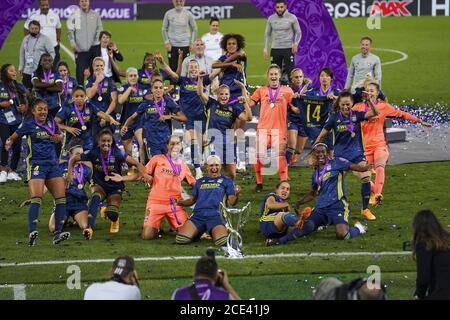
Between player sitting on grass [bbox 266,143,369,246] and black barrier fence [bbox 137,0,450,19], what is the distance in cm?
3027

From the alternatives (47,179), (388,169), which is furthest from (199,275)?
(388,169)

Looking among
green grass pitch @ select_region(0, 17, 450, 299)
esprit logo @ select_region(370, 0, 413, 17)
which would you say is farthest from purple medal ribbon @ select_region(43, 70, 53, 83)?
esprit logo @ select_region(370, 0, 413, 17)

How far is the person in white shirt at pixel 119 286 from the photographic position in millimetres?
10141

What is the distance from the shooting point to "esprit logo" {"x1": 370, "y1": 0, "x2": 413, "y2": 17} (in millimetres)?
45406

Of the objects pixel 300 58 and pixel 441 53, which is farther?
pixel 441 53

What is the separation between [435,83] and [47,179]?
1859cm

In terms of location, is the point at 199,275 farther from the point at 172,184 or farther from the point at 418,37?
the point at 418,37

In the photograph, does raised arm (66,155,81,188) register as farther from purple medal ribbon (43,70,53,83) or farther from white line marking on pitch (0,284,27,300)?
purple medal ribbon (43,70,53,83)

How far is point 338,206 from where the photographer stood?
1478 cm

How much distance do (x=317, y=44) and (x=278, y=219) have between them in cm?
780

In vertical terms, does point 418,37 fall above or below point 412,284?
above

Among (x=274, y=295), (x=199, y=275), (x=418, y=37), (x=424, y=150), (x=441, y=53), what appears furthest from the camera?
(x=418, y=37)

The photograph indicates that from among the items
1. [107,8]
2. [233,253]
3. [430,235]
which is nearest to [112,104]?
[233,253]

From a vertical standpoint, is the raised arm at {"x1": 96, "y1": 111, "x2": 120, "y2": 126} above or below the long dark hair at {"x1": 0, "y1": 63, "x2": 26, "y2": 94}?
below
